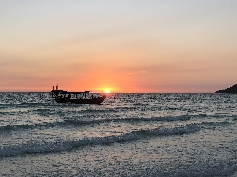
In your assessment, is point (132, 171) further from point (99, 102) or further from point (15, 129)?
point (99, 102)

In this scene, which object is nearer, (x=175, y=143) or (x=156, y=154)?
(x=156, y=154)

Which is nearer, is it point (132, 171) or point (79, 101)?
point (132, 171)

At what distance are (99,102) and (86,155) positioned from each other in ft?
177

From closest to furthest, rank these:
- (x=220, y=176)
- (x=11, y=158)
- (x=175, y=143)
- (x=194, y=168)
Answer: (x=220, y=176) < (x=194, y=168) < (x=11, y=158) < (x=175, y=143)

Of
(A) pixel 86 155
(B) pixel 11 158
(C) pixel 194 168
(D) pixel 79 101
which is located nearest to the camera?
(C) pixel 194 168

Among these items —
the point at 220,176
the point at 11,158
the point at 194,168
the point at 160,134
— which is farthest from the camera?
the point at 160,134

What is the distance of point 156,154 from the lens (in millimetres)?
14844

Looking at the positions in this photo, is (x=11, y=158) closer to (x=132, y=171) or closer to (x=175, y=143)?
(x=132, y=171)

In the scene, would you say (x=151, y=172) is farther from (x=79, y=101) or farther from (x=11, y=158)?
(x=79, y=101)

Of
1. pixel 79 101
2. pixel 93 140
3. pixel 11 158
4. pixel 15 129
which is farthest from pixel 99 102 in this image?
pixel 11 158

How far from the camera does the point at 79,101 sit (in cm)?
6469

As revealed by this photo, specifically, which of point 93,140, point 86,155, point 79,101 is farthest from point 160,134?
point 79,101

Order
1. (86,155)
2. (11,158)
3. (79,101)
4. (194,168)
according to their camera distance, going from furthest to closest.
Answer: (79,101)
(86,155)
(11,158)
(194,168)

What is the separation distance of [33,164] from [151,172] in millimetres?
5252
